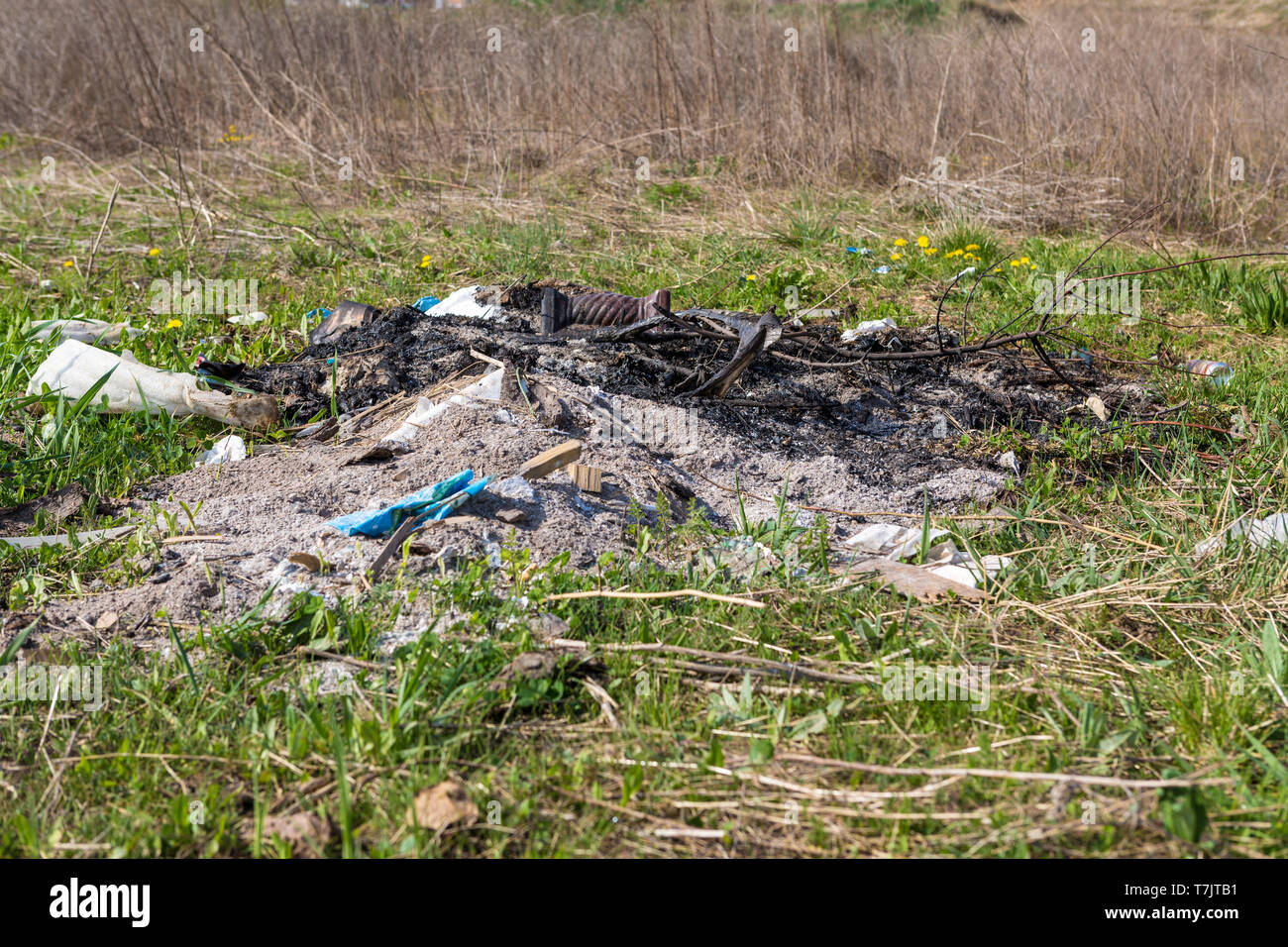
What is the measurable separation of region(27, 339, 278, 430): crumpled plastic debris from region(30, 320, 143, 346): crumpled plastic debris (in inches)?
25.1

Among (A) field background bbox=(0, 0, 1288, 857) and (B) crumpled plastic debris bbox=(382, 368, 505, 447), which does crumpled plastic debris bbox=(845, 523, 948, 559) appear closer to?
(A) field background bbox=(0, 0, 1288, 857)

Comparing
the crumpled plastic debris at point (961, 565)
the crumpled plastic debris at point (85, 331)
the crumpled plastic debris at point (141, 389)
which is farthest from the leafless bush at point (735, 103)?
the crumpled plastic debris at point (961, 565)

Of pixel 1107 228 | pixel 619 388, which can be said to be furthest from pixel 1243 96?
pixel 619 388

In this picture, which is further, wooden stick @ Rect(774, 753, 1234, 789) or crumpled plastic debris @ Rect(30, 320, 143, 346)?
crumpled plastic debris @ Rect(30, 320, 143, 346)

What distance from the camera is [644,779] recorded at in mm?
1874

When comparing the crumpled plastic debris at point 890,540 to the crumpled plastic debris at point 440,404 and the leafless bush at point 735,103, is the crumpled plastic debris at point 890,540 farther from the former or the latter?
the leafless bush at point 735,103

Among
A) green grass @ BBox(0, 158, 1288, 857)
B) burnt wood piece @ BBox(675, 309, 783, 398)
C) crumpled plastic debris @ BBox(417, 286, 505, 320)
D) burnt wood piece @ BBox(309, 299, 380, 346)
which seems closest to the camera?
green grass @ BBox(0, 158, 1288, 857)

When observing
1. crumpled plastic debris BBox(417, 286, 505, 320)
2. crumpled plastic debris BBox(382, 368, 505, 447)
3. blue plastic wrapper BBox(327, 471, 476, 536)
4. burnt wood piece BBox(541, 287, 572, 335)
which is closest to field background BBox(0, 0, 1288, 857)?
blue plastic wrapper BBox(327, 471, 476, 536)

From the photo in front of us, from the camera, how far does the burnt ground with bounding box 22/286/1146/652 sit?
2.59 m

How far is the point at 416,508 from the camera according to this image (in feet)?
8.98

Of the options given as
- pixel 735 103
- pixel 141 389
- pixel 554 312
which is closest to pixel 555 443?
pixel 554 312

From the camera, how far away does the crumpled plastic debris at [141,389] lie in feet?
11.6
